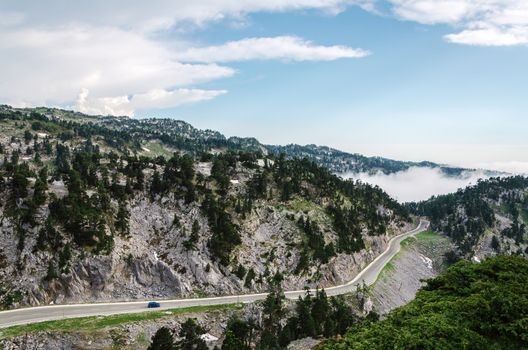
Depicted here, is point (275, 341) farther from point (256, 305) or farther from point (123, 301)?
point (123, 301)

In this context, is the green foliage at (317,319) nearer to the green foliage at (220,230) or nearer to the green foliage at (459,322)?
the green foliage at (220,230)

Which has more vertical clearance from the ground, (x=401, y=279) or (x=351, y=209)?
(x=351, y=209)

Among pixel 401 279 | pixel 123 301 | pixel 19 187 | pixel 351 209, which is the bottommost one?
pixel 401 279

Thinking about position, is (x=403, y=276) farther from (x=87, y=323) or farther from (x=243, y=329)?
(x=87, y=323)

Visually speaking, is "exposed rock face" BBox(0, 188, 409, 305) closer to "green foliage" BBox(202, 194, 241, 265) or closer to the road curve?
"green foliage" BBox(202, 194, 241, 265)

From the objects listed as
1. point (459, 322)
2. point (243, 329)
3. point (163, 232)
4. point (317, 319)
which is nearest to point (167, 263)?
point (163, 232)

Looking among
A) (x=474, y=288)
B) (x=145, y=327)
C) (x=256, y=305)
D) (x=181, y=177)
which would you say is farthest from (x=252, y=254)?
(x=474, y=288)

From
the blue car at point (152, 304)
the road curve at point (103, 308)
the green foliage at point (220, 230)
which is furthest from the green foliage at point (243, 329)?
the green foliage at point (220, 230)
